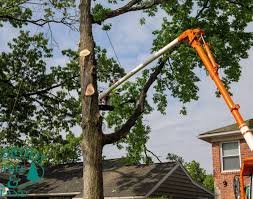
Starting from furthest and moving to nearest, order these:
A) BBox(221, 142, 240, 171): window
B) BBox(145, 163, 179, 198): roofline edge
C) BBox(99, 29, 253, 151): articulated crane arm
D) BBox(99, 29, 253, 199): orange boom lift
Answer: BBox(221, 142, 240, 171): window → BBox(145, 163, 179, 198): roofline edge → BBox(99, 29, 253, 151): articulated crane arm → BBox(99, 29, 253, 199): orange boom lift

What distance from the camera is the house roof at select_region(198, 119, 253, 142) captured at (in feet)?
85.1

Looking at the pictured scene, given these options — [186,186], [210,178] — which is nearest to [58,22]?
[186,186]

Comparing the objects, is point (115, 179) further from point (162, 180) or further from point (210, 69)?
point (210, 69)

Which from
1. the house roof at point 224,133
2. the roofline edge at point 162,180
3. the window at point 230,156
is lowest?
the roofline edge at point 162,180

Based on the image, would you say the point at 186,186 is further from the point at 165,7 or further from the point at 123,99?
the point at 165,7

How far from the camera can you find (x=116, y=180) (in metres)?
27.6

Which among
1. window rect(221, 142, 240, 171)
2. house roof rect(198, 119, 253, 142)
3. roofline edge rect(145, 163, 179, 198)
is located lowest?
roofline edge rect(145, 163, 179, 198)

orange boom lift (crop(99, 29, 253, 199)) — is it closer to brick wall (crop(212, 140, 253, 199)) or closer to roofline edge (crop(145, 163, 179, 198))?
roofline edge (crop(145, 163, 179, 198))

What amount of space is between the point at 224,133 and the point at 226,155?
1322 millimetres

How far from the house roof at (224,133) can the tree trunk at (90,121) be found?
12.6m

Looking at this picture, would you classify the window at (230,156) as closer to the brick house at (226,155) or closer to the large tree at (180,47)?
the brick house at (226,155)

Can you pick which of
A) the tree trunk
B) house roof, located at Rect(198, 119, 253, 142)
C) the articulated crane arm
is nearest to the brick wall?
house roof, located at Rect(198, 119, 253, 142)

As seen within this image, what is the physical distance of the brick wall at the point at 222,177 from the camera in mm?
25900

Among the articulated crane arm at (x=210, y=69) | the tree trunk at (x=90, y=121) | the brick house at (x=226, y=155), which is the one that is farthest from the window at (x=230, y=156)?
the tree trunk at (x=90, y=121)
